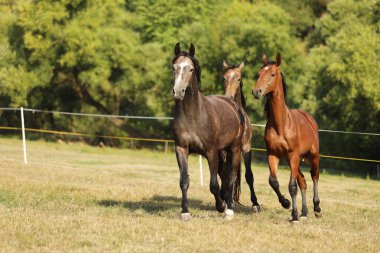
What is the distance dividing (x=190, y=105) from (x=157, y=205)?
9.79 feet

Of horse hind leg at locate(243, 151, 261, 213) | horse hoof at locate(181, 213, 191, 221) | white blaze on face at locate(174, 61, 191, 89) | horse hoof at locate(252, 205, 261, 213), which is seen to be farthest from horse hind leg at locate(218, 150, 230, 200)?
white blaze on face at locate(174, 61, 191, 89)

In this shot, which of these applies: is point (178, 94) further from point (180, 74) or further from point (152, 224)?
point (152, 224)

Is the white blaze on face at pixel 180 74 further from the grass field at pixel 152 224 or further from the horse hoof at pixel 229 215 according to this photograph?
the horse hoof at pixel 229 215

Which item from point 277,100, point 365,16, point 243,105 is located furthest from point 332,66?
point 277,100

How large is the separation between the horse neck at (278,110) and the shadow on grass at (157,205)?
234cm

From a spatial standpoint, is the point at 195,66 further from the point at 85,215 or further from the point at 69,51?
the point at 69,51

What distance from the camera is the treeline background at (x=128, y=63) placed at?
116 ft

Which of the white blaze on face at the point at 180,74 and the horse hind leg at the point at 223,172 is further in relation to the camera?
the horse hind leg at the point at 223,172

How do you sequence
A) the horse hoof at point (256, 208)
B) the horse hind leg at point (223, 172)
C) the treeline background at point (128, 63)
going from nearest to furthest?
the horse hind leg at point (223, 172) → the horse hoof at point (256, 208) → the treeline background at point (128, 63)

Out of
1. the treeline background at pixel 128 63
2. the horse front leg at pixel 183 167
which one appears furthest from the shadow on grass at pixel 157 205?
the treeline background at pixel 128 63

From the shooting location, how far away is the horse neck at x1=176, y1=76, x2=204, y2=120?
995 cm

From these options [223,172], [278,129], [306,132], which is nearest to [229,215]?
[223,172]

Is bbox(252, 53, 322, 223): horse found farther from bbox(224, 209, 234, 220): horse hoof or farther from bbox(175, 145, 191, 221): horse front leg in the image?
bbox(175, 145, 191, 221): horse front leg

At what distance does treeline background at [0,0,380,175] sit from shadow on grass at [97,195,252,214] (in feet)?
67.1
